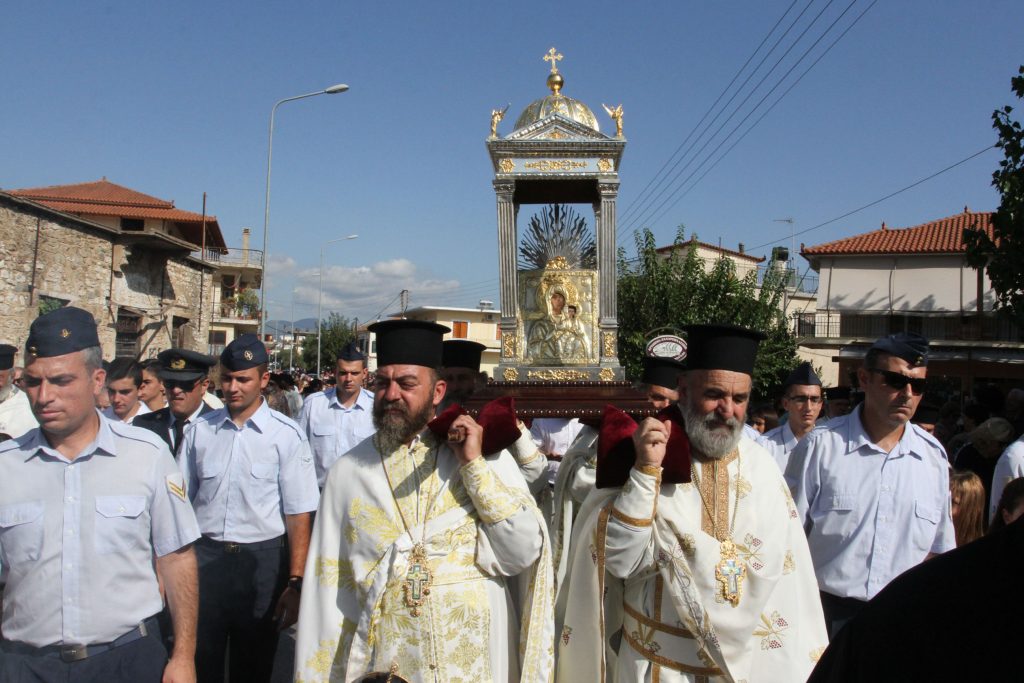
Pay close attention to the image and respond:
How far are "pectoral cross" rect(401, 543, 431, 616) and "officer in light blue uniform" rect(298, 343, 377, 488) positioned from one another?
3899 millimetres

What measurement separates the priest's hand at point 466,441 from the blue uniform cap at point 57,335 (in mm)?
1290

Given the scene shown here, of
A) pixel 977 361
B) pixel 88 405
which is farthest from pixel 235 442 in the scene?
pixel 977 361

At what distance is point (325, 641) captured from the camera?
2.95 m

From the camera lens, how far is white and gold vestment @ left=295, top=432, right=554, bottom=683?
2.93 m

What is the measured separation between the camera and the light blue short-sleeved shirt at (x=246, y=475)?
4.37m

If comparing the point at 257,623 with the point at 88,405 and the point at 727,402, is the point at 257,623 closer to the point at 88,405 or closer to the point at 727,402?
the point at 88,405

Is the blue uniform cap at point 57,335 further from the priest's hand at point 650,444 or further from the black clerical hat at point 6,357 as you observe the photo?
the black clerical hat at point 6,357

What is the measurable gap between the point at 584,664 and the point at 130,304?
2292 cm

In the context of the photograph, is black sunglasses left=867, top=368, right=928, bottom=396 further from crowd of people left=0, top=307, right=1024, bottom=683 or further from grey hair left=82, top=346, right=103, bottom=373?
grey hair left=82, top=346, right=103, bottom=373

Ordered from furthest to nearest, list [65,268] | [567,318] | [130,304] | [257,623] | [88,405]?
1. [130,304]
2. [65,268]
3. [567,318]
4. [257,623]
5. [88,405]

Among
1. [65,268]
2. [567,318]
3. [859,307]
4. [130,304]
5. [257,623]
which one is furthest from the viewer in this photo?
[859,307]

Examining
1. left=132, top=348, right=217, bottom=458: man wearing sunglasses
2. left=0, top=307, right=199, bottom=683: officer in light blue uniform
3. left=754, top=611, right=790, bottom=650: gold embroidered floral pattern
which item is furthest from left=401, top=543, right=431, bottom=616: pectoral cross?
left=132, top=348, right=217, bottom=458: man wearing sunglasses

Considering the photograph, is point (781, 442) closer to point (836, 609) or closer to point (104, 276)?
point (836, 609)

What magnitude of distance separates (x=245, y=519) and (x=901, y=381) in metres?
3.34
